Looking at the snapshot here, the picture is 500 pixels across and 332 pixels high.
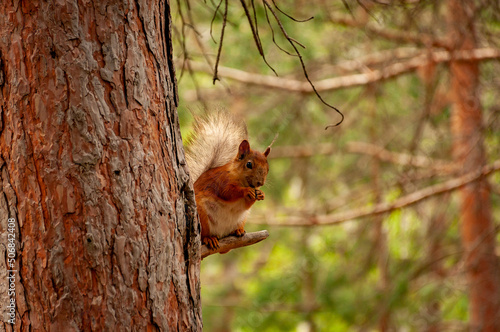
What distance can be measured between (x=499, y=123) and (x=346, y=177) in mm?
2287

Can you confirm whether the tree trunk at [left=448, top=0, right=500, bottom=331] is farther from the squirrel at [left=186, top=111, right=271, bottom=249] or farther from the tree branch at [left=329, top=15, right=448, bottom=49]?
the squirrel at [left=186, top=111, right=271, bottom=249]

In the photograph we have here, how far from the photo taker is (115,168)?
137 centimetres

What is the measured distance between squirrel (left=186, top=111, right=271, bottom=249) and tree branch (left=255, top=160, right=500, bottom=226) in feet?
6.55

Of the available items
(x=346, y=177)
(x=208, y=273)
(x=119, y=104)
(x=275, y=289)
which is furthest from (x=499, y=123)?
(x=208, y=273)

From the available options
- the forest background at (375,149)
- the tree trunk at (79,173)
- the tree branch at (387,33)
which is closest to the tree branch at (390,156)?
the forest background at (375,149)

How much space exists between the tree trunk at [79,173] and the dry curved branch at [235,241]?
546 millimetres

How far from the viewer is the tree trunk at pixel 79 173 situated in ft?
4.34

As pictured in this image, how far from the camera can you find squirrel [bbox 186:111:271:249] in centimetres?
220

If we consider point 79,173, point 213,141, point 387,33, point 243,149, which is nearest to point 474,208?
point 387,33

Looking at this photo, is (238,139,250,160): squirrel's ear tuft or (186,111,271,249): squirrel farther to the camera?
(238,139,250,160): squirrel's ear tuft

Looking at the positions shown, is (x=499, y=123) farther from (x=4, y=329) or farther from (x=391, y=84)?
(x=4, y=329)

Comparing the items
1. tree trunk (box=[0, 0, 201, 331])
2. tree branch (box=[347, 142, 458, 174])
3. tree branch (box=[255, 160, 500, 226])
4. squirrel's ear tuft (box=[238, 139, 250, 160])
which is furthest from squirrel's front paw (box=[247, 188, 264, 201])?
tree branch (box=[347, 142, 458, 174])

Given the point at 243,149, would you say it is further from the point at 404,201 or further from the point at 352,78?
the point at 352,78

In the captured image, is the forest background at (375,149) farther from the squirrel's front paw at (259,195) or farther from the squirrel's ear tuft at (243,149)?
the squirrel's front paw at (259,195)
